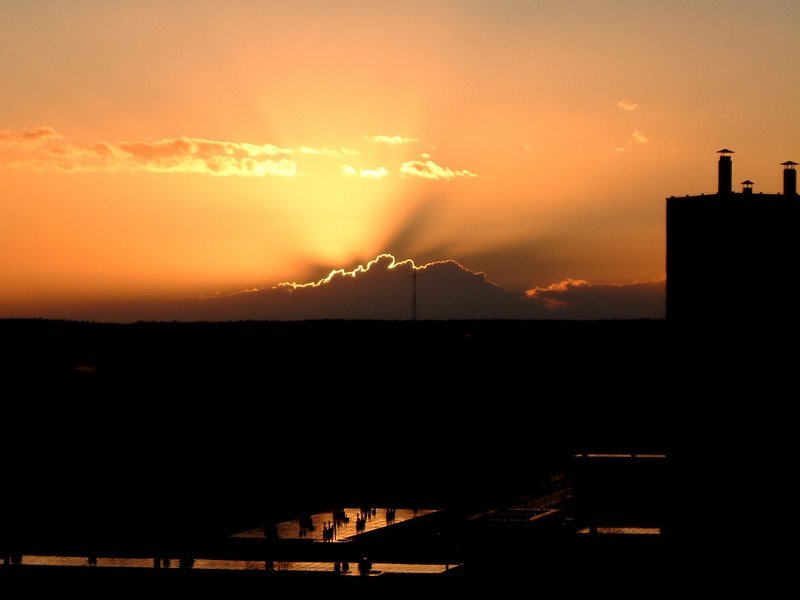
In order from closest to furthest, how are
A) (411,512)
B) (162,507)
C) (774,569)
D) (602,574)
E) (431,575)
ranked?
(431,575), (602,574), (774,569), (411,512), (162,507)

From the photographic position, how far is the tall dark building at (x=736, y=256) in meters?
98.1

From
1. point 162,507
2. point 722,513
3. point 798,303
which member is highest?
point 798,303

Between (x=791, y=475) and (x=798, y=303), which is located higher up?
(x=798, y=303)

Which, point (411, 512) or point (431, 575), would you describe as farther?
point (411, 512)

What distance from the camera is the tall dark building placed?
98125 mm

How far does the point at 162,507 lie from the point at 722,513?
4469 inches

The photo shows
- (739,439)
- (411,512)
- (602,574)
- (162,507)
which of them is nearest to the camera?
(602,574)

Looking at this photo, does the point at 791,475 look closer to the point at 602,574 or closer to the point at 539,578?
the point at 602,574

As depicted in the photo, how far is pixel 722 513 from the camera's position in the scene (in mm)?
95812

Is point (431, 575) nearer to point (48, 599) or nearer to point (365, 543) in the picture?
point (365, 543)

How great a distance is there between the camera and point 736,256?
321ft

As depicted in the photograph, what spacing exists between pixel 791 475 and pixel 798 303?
13998 mm

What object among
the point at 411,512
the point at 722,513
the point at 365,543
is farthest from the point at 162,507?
the point at 722,513

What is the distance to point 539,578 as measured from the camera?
7769 cm
